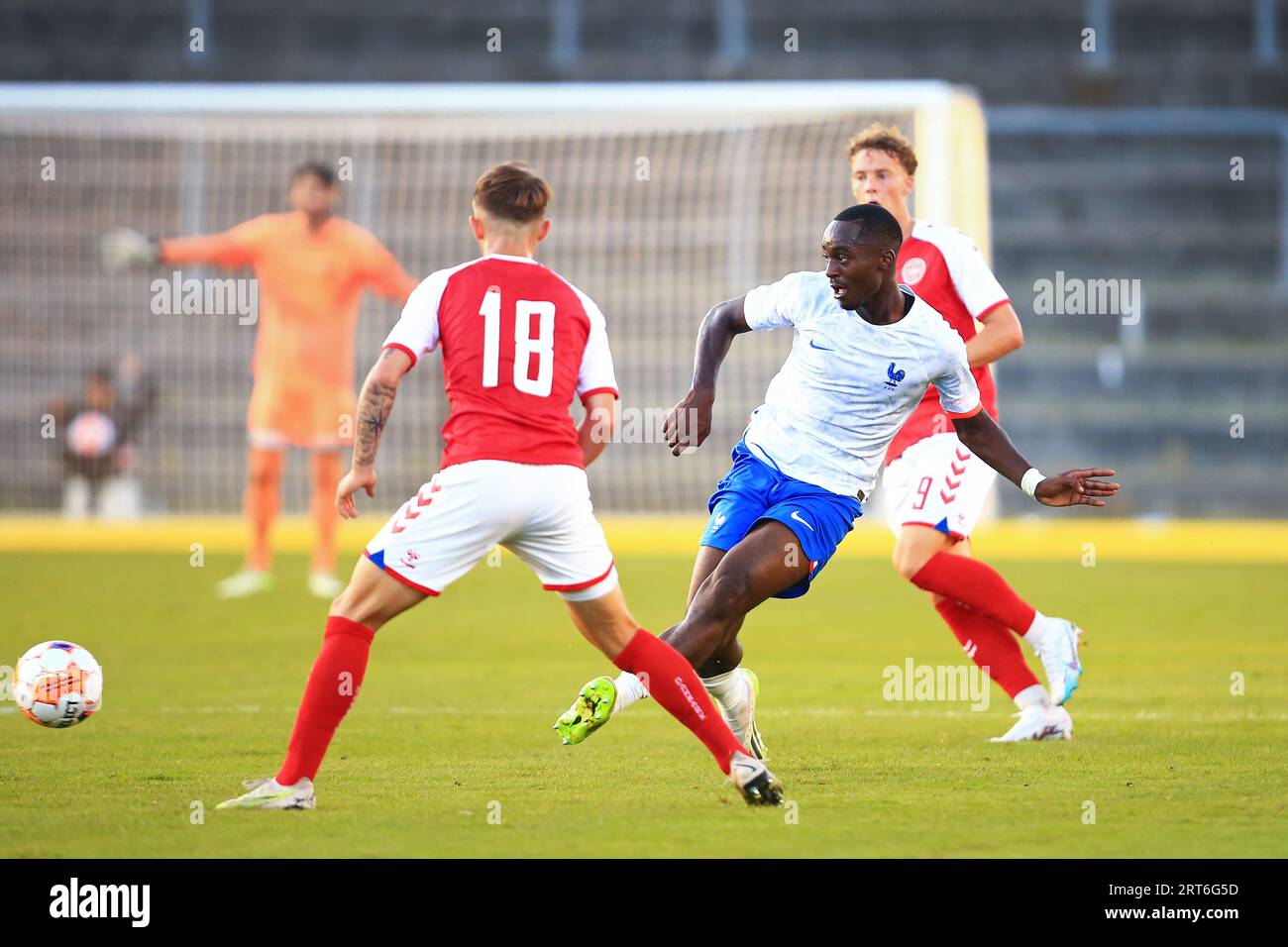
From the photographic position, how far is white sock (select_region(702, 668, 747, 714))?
6207 millimetres

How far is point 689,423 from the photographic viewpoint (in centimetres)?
582

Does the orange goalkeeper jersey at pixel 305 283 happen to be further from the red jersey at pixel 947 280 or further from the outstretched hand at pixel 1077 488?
the outstretched hand at pixel 1077 488

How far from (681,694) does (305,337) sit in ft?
26.9

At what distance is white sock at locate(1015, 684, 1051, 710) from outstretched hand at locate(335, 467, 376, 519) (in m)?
2.99

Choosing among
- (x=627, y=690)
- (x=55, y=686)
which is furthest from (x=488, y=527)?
(x=55, y=686)

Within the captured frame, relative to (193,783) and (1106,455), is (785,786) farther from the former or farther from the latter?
(1106,455)

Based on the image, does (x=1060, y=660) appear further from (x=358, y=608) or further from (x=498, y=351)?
(x=358, y=608)

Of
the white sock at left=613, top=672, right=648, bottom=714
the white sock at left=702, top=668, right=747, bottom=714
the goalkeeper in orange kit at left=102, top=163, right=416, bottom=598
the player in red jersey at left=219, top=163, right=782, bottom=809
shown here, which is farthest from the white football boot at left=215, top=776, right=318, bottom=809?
the goalkeeper in orange kit at left=102, top=163, right=416, bottom=598

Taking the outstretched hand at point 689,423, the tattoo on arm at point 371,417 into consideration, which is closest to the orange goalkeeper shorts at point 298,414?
the outstretched hand at point 689,423

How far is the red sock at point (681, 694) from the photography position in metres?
5.56

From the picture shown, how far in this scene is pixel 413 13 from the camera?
29828 mm

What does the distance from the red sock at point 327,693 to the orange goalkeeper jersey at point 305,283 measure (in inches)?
296
